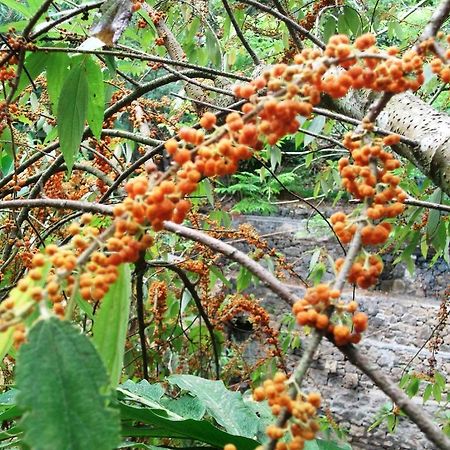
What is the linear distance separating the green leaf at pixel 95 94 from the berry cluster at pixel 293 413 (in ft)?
2.36

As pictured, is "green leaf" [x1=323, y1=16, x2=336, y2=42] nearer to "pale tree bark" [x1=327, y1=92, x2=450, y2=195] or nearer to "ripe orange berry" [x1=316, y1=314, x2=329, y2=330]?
"pale tree bark" [x1=327, y1=92, x2=450, y2=195]

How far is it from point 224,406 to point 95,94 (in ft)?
1.85

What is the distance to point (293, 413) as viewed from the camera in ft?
1.09

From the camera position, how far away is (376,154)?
479 millimetres

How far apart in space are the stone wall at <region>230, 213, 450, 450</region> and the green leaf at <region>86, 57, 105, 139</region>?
3993 millimetres

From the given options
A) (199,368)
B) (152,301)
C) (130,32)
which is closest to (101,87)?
(130,32)

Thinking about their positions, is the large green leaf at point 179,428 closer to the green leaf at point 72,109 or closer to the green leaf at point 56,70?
the green leaf at point 72,109

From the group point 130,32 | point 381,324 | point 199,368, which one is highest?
point 381,324

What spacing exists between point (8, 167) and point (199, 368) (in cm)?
109

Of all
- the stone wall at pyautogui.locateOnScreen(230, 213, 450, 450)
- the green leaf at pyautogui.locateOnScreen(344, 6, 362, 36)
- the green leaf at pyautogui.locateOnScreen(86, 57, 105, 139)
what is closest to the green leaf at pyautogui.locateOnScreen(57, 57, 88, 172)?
the green leaf at pyautogui.locateOnScreen(86, 57, 105, 139)

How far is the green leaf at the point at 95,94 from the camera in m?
0.94

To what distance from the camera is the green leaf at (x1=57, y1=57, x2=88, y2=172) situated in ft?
3.01

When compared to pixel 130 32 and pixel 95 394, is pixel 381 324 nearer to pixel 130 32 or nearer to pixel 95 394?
pixel 130 32

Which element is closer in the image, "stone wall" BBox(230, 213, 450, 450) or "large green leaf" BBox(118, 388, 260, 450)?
"large green leaf" BBox(118, 388, 260, 450)
